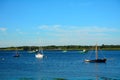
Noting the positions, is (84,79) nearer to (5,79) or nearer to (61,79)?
(61,79)

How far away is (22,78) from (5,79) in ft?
9.85

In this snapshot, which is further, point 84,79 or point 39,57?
point 39,57

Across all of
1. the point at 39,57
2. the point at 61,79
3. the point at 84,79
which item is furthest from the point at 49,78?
the point at 39,57

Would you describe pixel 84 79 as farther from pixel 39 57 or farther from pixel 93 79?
pixel 39 57

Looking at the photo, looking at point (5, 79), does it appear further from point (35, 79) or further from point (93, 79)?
point (93, 79)

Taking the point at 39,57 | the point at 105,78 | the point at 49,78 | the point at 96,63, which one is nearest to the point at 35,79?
the point at 49,78

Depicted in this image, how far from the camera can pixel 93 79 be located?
2112 inches

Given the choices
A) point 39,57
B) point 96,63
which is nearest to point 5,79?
point 96,63

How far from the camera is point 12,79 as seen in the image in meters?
54.1

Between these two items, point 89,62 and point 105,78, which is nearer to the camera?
point 105,78

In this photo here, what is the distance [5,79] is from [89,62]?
177 ft

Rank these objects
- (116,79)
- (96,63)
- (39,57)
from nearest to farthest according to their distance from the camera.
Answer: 1. (116,79)
2. (96,63)
3. (39,57)

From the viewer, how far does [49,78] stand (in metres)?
55.6

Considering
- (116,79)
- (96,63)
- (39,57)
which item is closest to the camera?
(116,79)
